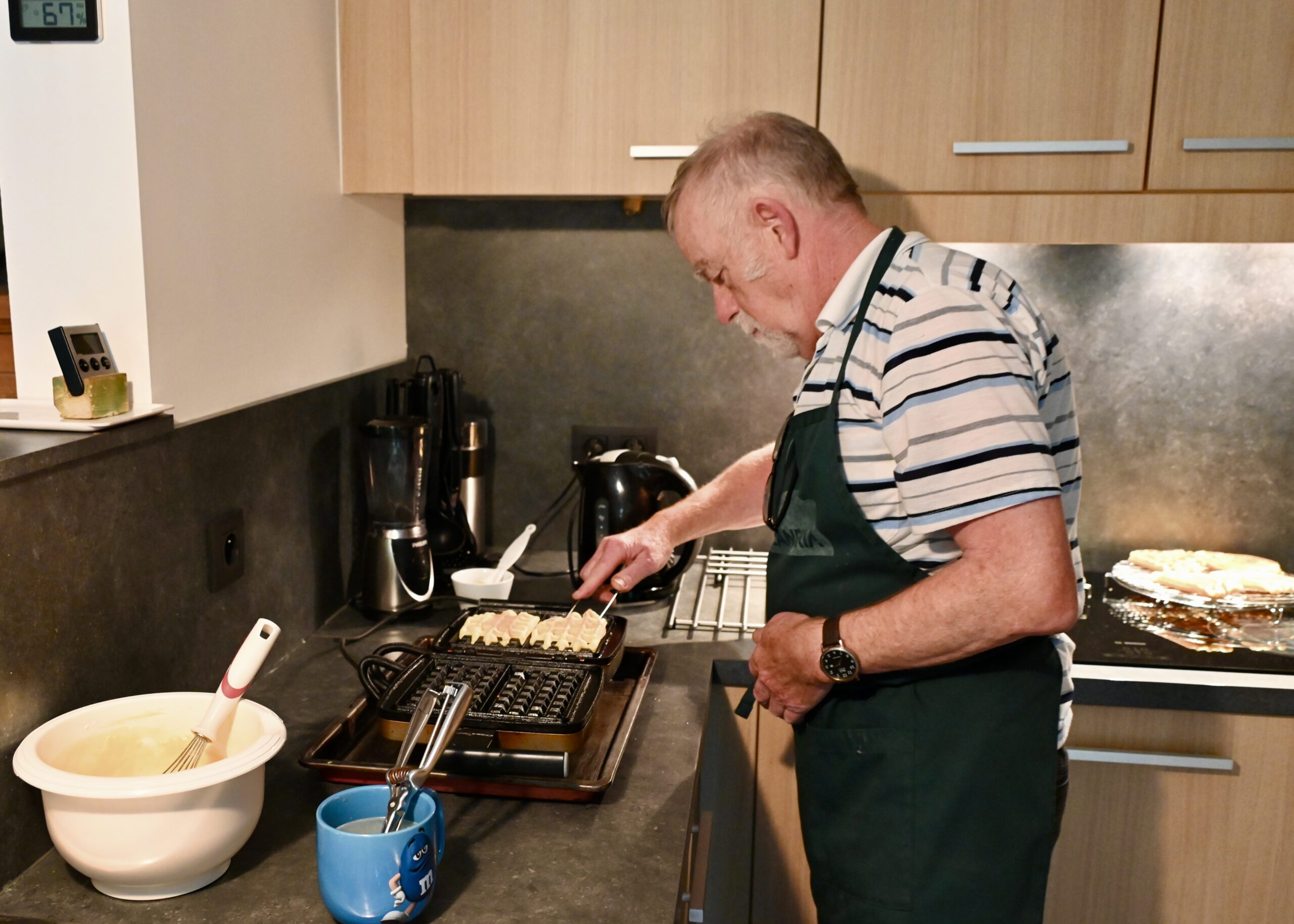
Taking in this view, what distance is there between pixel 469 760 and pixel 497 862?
0.15m

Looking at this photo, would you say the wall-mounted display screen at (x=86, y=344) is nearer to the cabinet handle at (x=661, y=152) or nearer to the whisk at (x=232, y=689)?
the whisk at (x=232, y=689)

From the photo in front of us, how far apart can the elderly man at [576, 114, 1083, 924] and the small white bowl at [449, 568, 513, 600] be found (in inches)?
24.9

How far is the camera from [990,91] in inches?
62.9

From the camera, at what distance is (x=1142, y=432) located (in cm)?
204

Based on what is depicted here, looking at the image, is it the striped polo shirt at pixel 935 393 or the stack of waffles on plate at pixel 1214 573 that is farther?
the stack of waffles on plate at pixel 1214 573

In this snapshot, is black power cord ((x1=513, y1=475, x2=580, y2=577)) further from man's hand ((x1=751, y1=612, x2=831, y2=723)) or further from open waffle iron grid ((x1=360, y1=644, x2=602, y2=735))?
man's hand ((x1=751, y1=612, x2=831, y2=723))

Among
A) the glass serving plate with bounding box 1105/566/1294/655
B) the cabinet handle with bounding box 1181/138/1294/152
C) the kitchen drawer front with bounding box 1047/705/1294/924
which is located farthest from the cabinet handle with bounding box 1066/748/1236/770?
the cabinet handle with bounding box 1181/138/1294/152

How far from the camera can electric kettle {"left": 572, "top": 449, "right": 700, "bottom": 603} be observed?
6.02 feet

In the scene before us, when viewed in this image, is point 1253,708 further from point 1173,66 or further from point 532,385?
point 532,385

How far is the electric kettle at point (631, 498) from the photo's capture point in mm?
1836

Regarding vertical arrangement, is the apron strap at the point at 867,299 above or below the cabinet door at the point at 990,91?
below

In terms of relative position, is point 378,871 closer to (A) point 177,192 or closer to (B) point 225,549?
(B) point 225,549

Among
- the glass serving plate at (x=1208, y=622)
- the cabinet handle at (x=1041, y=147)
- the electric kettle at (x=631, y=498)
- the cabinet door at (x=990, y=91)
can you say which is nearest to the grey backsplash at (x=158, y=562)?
the electric kettle at (x=631, y=498)

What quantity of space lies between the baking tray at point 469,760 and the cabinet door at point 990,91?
0.89 meters
